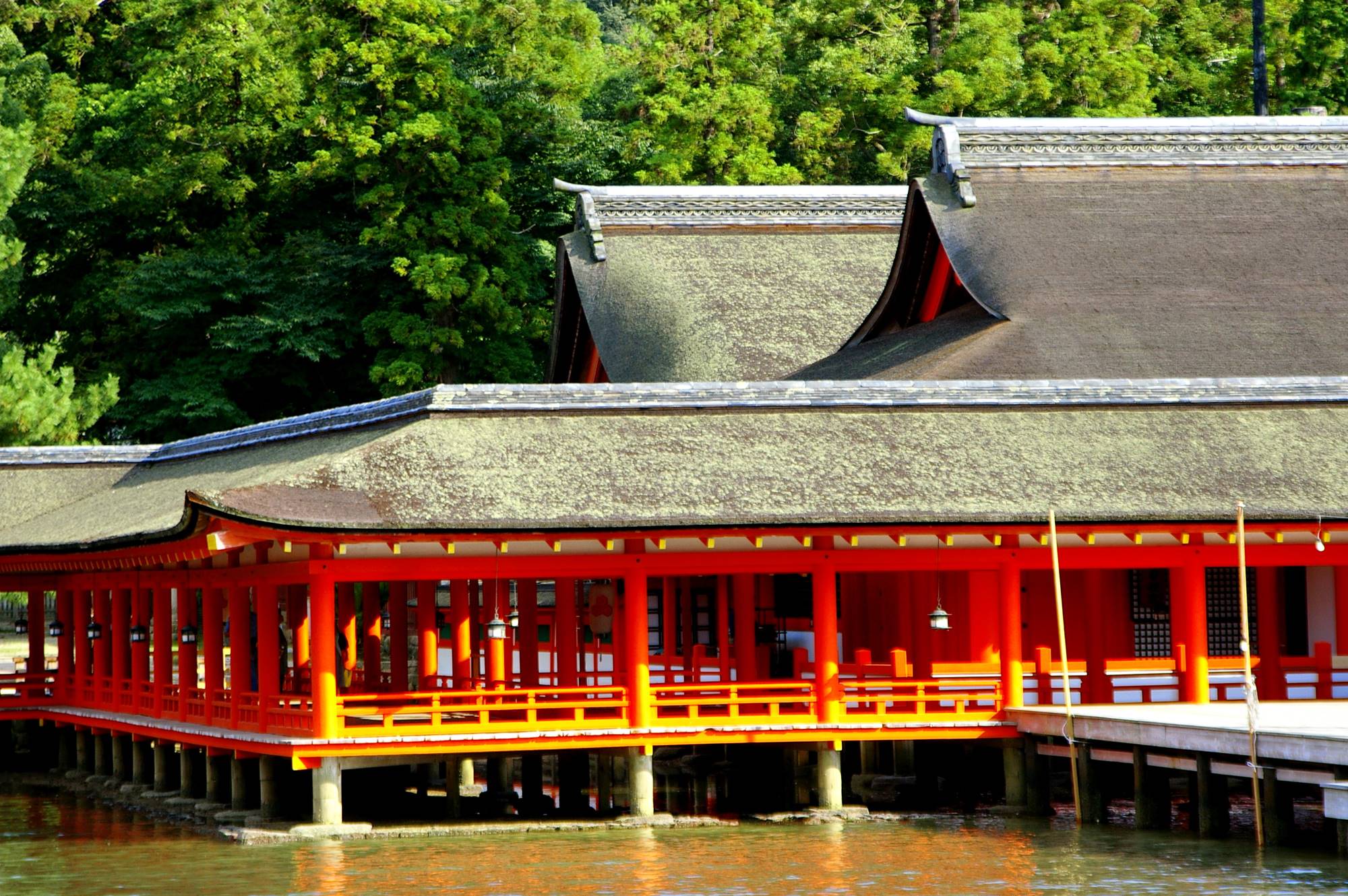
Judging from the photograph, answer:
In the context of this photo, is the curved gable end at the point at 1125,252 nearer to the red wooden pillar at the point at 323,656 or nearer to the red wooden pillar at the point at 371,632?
the red wooden pillar at the point at 371,632

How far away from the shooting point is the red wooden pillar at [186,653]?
88.6 feet

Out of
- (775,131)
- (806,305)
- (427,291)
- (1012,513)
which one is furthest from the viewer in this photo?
(775,131)

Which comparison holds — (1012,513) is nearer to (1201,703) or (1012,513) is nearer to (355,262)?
(1201,703)

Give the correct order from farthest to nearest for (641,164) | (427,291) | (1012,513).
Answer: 1. (641,164)
2. (427,291)
3. (1012,513)

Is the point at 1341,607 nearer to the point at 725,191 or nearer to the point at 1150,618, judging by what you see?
the point at 1150,618

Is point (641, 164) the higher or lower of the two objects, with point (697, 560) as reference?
higher

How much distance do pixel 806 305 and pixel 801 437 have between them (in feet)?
49.6

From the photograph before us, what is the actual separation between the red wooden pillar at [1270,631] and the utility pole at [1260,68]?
30.7m

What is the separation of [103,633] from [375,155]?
797 inches

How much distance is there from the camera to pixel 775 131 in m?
58.9

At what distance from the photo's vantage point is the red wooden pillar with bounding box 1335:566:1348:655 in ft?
88.0

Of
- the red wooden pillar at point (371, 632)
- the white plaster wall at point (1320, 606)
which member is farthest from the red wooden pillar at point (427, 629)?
the white plaster wall at point (1320, 606)

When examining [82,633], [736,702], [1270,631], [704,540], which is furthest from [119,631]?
[1270,631]

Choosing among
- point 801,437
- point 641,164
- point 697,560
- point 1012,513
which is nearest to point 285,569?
point 697,560
